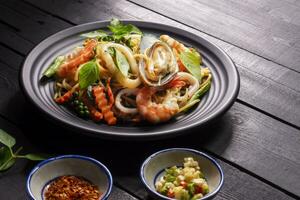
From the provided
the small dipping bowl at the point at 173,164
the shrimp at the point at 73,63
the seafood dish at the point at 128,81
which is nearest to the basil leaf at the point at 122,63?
the seafood dish at the point at 128,81

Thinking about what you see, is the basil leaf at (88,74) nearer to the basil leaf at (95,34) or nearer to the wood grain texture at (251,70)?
the basil leaf at (95,34)

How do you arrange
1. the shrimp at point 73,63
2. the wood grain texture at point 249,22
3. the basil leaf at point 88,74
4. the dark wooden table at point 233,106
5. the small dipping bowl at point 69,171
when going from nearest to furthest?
the small dipping bowl at point 69,171
the dark wooden table at point 233,106
the basil leaf at point 88,74
the shrimp at point 73,63
the wood grain texture at point 249,22

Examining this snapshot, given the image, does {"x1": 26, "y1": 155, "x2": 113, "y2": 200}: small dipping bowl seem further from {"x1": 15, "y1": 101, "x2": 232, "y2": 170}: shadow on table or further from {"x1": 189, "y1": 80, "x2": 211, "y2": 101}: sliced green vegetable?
{"x1": 189, "y1": 80, "x2": 211, "y2": 101}: sliced green vegetable

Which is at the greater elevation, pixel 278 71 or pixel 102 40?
pixel 102 40

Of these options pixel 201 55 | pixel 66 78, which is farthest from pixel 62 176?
pixel 201 55

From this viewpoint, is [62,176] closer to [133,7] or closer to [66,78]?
[66,78]

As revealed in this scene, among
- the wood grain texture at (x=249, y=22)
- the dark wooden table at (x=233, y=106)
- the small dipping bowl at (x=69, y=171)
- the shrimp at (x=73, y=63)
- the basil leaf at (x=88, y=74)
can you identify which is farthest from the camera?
the wood grain texture at (x=249, y=22)

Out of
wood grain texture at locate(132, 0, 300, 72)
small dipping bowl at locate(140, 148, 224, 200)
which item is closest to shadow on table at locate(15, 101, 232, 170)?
small dipping bowl at locate(140, 148, 224, 200)
